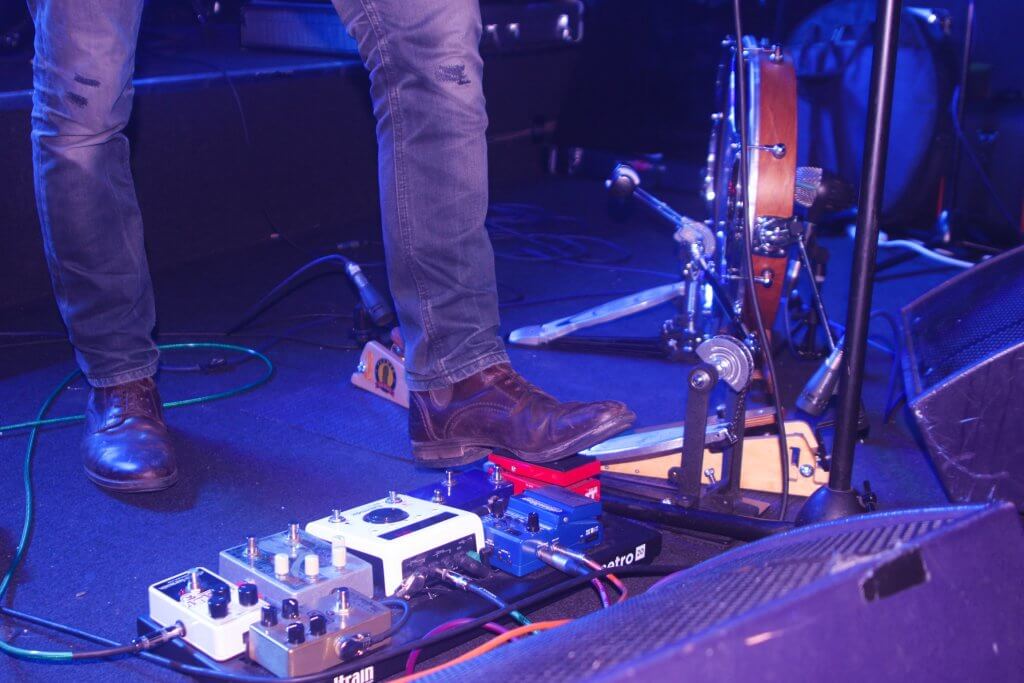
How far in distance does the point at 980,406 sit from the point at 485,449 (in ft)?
2.42

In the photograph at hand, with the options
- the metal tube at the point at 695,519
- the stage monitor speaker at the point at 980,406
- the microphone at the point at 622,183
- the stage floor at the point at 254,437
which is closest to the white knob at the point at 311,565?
the stage floor at the point at 254,437

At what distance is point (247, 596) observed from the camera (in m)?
1.11

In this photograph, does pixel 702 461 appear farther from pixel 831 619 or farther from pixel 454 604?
pixel 831 619

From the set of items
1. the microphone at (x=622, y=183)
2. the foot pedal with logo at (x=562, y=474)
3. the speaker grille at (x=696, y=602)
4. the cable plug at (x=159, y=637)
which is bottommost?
the foot pedal with logo at (x=562, y=474)

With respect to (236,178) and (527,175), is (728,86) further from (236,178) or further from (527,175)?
(527,175)

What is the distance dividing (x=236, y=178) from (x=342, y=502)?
205 cm

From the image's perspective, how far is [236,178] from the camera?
11.3ft

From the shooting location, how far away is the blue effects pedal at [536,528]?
1.30 m

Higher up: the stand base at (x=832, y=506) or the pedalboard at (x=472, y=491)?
the stand base at (x=832, y=506)

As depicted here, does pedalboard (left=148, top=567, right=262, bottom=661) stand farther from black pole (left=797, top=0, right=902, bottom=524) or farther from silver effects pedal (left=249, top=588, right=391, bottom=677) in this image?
black pole (left=797, top=0, right=902, bottom=524)

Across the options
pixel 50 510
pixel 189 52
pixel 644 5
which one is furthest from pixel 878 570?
pixel 644 5

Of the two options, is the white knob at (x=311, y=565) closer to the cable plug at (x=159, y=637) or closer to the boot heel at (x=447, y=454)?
the cable plug at (x=159, y=637)

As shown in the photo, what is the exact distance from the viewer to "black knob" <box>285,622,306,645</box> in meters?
1.05

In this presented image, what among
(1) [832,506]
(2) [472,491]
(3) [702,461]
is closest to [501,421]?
(2) [472,491]
